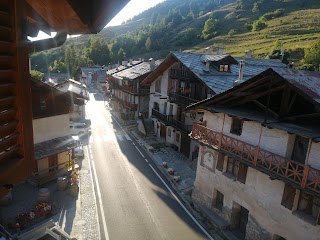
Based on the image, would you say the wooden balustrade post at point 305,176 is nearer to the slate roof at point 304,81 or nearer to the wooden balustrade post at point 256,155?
the wooden balustrade post at point 256,155

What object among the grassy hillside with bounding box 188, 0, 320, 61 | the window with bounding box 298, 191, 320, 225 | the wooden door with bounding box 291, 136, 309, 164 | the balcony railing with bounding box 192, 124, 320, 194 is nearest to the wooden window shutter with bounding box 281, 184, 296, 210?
the window with bounding box 298, 191, 320, 225

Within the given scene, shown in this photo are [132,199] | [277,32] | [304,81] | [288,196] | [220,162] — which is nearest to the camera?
[288,196]

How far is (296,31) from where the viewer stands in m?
94.0

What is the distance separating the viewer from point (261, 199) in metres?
16.7

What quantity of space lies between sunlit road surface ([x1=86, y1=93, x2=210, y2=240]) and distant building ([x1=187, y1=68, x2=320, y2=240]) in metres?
2.61

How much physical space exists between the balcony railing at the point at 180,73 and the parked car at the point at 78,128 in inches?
584

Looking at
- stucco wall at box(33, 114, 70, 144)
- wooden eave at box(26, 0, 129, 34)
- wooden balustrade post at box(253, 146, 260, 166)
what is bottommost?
stucco wall at box(33, 114, 70, 144)

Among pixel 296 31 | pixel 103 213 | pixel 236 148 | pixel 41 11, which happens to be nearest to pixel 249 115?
pixel 236 148

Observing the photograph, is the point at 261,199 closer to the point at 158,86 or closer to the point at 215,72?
the point at 215,72

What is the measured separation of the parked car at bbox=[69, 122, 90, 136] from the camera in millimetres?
38234

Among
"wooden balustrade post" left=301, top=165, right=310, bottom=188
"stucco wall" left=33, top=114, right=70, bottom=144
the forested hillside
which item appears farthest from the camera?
the forested hillside

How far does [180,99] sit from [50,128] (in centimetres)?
1456

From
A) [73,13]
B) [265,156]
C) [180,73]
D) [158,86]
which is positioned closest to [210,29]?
[158,86]

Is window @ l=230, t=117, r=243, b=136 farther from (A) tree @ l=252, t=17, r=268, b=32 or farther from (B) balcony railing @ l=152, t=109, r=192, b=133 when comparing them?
(A) tree @ l=252, t=17, r=268, b=32
